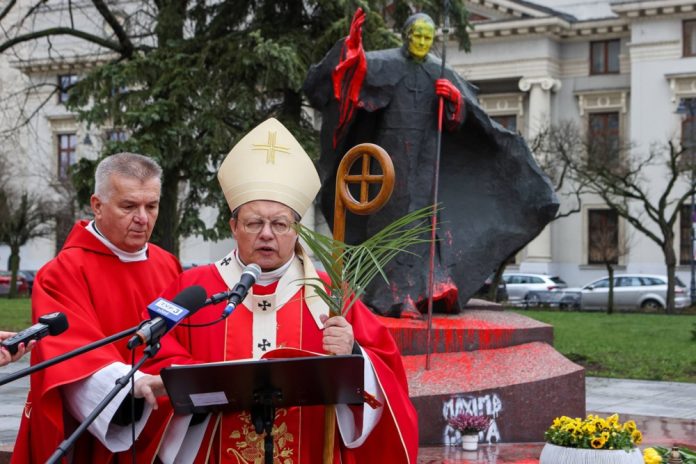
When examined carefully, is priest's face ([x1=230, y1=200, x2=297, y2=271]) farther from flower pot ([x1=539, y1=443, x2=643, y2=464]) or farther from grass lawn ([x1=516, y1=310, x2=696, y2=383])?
grass lawn ([x1=516, y1=310, x2=696, y2=383])

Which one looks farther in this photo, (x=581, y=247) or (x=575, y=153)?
(x=581, y=247)

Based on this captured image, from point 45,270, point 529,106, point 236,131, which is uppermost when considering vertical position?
point 529,106

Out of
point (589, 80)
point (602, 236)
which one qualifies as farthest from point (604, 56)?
point (602, 236)

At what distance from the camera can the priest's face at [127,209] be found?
447cm

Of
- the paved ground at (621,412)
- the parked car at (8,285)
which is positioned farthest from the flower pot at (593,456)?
the parked car at (8,285)

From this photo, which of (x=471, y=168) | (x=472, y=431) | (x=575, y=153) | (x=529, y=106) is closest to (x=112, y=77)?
(x=471, y=168)

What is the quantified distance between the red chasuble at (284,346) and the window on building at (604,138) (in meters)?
28.5

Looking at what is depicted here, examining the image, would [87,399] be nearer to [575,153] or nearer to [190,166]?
[190,166]

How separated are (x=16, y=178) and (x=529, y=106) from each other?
65.1 feet

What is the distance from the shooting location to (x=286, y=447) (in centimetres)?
421

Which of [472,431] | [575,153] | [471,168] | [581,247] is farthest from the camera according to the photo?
[581,247]

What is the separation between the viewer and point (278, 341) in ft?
14.0

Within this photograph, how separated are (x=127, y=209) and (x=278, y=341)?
2.71ft

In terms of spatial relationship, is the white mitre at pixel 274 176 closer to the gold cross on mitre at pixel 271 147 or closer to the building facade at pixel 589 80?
the gold cross on mitre at pixel 271 147
